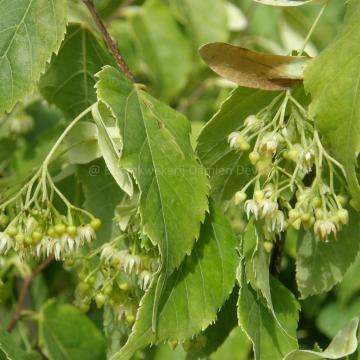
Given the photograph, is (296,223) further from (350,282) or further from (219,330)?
(350,282)

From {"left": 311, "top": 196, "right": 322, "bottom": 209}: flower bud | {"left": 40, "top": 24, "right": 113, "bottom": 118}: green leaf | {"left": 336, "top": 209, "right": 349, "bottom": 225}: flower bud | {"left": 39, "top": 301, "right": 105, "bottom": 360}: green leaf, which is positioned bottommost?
{"left": 39, "top": 301, "right": 105, "bottom": 360}: green leaf

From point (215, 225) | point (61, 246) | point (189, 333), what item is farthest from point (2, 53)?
point (189, 333)

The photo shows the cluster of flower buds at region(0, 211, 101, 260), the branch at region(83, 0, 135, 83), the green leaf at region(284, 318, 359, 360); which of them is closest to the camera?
the green leaf at region(284, 318, 359, 360)

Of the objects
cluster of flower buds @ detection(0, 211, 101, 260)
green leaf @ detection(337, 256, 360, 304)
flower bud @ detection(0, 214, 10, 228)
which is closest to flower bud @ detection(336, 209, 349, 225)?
cluster of flower buds @ detection(0, 211, 101, 260)

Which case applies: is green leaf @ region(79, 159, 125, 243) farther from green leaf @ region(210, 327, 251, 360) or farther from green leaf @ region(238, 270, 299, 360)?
green leaf @ region(210, 327, 251, 360)

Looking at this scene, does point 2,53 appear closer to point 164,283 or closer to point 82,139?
point 82,139

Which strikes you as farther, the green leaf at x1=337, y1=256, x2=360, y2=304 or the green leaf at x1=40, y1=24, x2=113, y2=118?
the green leaf at x1=337, y1=256, x2=360, y2=304
